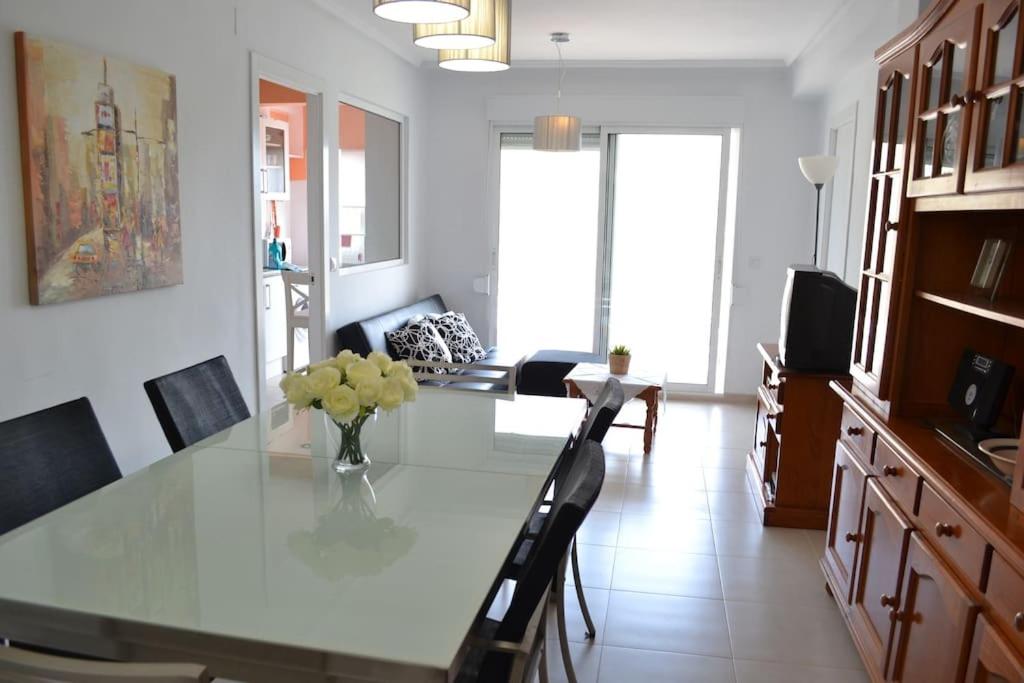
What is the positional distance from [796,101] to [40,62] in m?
5.17

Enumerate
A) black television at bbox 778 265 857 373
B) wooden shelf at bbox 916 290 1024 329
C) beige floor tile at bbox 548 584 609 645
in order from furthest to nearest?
1. black television at bbox 778 265 857 373
2. beige floor tile at bbox 548 584 609 645
3. wooden shelf at bbox 916 290 1024 329

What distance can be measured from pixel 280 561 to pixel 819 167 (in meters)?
4.10

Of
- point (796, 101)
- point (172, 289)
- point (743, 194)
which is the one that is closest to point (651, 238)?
point (743, 194)

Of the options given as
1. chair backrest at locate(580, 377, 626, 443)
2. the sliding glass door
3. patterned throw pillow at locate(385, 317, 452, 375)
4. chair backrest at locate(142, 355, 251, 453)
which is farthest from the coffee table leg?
chair backrest at locate(142, 355, 251, 453)

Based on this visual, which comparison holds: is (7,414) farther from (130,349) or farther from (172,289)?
(172,289)

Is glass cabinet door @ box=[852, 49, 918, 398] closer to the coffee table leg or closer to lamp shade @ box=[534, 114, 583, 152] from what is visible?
the coffee table leg

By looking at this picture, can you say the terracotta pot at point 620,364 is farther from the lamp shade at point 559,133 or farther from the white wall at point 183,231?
the white wall at point 183,231

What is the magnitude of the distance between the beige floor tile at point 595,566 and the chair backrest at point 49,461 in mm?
1723

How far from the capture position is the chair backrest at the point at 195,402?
8.14ft

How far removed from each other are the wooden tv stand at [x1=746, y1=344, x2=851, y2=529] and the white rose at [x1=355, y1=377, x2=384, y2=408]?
90.6 inches

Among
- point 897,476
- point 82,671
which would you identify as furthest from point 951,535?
point 82,671

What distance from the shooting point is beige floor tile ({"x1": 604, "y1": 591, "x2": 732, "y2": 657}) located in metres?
2.74

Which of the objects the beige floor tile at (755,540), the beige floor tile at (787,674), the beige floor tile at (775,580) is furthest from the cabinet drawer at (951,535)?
the beige floor tile at (755,540)

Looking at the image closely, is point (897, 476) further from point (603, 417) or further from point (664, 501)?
point (664, 501)
